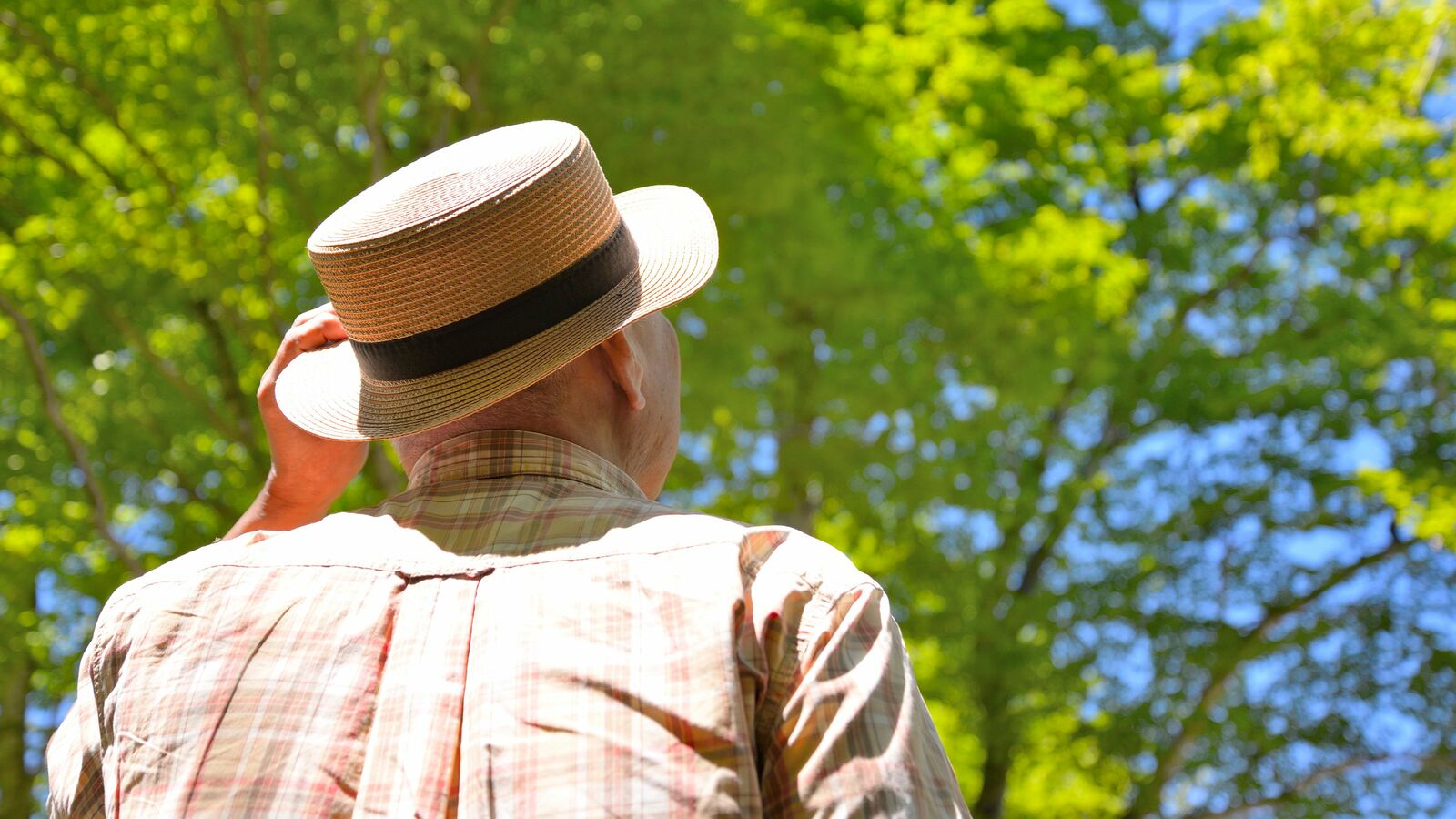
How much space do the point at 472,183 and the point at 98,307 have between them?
7.61 meters

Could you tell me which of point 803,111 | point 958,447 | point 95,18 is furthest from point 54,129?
point 958,447

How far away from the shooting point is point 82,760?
1.36 meters

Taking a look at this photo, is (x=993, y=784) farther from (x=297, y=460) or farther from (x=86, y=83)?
(x=297, y=460)

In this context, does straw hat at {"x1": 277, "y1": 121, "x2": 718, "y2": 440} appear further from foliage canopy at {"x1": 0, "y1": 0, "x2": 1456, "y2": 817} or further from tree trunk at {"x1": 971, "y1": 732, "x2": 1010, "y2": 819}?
tree trunk at {"x1": 971, "y1": 732, "x2": 1010, "y2": 819}

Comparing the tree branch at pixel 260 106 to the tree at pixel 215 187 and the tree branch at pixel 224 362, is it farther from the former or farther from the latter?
the tree branch at pixel 224 362

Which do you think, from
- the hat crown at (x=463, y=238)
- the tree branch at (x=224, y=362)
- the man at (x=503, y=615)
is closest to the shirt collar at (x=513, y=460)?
the man at (x=503, y=615)

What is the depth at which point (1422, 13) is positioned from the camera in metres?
11.5

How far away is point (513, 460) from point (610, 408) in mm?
156

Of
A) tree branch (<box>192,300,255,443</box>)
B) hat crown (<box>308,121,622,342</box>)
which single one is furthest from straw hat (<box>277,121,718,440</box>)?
tree branch (<box>192,300,255,443</box>)

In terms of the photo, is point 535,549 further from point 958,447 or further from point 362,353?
point 958,447

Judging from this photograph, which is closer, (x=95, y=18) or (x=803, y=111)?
(x=95, y=18)

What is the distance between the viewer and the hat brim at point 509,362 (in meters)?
1.48

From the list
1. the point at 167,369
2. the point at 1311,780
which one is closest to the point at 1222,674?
the point at 1311,780

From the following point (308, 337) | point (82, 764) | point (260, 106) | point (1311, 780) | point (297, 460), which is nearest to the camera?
point (82, 764)
